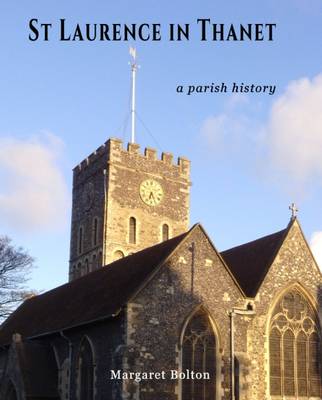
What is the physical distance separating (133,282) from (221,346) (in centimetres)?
388

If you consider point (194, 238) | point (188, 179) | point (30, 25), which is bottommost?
point (194, 238)

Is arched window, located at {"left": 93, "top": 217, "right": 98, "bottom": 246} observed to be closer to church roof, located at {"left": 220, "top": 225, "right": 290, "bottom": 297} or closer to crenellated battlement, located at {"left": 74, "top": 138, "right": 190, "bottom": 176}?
crenellated battlement, located at {"left": 74, "top": 138, "right": 190, "bottom": 176}

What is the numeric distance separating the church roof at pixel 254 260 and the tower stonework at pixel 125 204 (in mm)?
15298

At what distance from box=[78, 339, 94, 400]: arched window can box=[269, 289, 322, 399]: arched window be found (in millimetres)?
6743

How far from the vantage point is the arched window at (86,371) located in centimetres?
2492

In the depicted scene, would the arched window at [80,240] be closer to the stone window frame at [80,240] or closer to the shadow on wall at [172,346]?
the stone window frame at [80,240]

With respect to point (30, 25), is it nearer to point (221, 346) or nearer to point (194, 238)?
point (194, 238)

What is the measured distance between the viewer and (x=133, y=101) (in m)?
51.9

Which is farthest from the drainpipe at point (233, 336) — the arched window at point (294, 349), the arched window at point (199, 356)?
the arched window at point (294, 349)

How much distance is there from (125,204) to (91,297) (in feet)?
61.4

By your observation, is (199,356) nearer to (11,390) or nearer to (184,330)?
(184,330)

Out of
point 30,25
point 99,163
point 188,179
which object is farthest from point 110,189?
point 30,25

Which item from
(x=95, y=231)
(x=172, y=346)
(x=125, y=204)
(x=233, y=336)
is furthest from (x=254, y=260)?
(x=95, y=231)

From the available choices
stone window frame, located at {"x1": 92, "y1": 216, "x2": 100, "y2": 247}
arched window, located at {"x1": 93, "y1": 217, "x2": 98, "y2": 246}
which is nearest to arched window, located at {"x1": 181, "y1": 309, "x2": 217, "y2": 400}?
stone window frame, located at {"x1": 92, "y1": 216, "x2": 100, "y2": 247}
